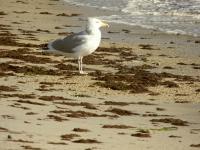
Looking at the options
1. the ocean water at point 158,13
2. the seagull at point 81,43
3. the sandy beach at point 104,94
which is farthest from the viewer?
the ocean water at point 158,13

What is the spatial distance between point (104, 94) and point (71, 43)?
2045mm

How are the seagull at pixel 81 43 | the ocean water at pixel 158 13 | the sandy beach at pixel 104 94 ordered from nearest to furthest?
1. the sandy beach at pixel 104 94
2. the seagull at pixel 81 43
3. the ocean water at pixel 158 13

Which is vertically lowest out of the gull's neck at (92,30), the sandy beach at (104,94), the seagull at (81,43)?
the sandy beach at (104,94)

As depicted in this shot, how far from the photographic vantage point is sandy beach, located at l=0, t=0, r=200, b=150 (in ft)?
20.9

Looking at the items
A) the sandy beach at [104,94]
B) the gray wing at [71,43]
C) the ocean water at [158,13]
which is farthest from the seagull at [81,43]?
the ocean water at [158,13]

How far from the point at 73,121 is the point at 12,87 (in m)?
2.06

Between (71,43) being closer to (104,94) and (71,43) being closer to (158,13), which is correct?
(104,94)

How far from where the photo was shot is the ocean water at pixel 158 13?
752 inches

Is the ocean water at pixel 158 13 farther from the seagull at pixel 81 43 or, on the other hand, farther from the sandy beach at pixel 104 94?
the seagull at pixel 81 43

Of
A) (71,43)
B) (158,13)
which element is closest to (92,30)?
(71,43)

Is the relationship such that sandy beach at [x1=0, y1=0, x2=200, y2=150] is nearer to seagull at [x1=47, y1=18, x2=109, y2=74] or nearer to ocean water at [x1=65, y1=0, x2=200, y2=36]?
seagull at [x1=47, y1=18, x2=109, y2=74]

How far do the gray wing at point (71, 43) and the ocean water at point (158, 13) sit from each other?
21.6 feet

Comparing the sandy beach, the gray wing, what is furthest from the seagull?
the sandy beach

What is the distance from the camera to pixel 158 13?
74.5ft
